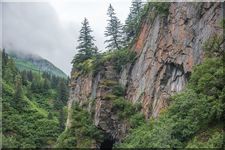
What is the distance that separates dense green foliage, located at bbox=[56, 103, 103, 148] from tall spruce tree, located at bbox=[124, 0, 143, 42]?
55.4 feet

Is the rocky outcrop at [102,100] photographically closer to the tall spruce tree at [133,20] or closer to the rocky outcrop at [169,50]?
the rocky outcrop at [169,50]

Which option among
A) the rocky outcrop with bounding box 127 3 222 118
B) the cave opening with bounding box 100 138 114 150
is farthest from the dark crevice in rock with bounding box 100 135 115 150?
the rocky outcrop with bounding box 127 3 222 118

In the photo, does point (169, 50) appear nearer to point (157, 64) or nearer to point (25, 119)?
point (157, 64)

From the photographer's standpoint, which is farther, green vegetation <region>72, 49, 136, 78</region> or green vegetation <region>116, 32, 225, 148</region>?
green vegetation <region>72, 49, 136, 78</region>

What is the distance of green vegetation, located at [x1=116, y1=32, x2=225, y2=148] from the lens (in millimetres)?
44031

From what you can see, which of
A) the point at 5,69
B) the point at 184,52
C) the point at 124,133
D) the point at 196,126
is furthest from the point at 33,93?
the point at 196,126

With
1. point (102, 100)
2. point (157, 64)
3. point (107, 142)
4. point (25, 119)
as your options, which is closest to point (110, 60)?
point (102, 100)

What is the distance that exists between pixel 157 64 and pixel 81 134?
16.0 meters

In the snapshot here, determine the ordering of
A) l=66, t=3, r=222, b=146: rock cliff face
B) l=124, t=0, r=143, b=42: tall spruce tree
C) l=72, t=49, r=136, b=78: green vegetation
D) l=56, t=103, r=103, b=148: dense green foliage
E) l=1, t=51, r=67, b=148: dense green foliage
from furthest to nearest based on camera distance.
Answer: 1. l=1, t=51, r=67, b=148: dense green foliage
2. l=124, t=0, r=143, b=42: tall spruce tree
3. l=72, t=49, r=136, b=78: green vegetation
4. l=56, t=103, r=103, b=148: dense green foliage
5. l=66, t=3, r=222, b=146: rock cliff face

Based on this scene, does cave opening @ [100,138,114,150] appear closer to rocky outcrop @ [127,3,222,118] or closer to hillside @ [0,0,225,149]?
hillside @ [0,0,225,149]

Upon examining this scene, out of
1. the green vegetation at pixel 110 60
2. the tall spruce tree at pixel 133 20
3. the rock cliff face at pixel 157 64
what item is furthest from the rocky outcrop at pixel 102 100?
the tall spruce tree at pixel 133 20

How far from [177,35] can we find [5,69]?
360 ft

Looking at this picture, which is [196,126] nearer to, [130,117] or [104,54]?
[130,117]

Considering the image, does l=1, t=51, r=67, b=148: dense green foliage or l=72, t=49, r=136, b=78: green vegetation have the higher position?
l=72, t=49, r=136, b=78: green vegetation
